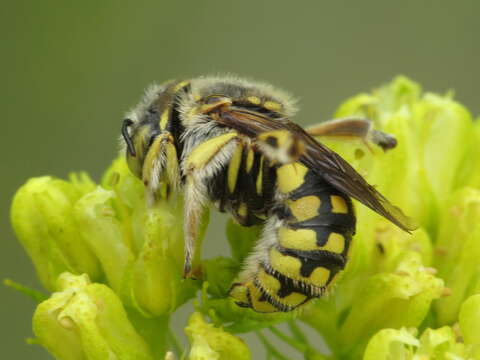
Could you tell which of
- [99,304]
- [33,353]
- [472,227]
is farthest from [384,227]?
[33,353]

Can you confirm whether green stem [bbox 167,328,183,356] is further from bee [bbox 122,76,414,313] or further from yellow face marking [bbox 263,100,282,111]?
yellow face marking [bbox 263,100,282,111]

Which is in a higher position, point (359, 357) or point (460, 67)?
point (460, 67)

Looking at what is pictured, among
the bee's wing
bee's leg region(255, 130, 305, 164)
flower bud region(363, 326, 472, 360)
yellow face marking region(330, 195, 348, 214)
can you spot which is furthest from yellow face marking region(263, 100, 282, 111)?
flower bud region(363, 326, 472, 360)

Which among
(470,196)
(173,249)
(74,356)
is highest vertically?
(470,196)

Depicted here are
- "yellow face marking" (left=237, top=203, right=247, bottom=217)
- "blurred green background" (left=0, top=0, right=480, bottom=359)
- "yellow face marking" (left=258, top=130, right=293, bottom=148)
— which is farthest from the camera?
"blurred green background" (left=0, top=0, right=480, bottom=359)

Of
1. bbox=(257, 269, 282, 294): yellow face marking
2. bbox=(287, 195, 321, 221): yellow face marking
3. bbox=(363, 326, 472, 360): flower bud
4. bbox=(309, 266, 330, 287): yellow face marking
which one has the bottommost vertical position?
bbox=(363, 326, 472, 360): flower bud

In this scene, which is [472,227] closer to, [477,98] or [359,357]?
[359,357]

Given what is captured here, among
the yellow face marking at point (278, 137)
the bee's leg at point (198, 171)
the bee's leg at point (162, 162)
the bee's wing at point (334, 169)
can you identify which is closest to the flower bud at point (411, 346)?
the bee's wing at point (334, 169)
